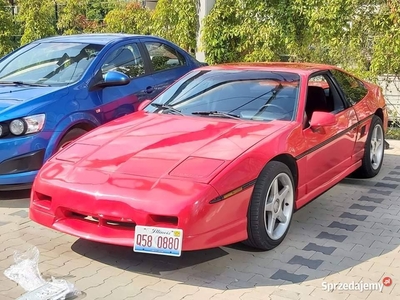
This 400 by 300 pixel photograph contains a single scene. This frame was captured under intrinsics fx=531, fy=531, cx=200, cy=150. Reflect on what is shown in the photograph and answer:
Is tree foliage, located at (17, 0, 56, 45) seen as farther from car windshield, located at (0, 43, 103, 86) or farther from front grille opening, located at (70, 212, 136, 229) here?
front grille opening, located at (70, 212, 136, 229)

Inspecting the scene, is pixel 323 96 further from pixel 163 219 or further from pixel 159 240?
pixel 159 240

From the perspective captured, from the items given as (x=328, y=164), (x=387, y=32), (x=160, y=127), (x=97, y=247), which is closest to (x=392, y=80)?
(x=387, y=32)

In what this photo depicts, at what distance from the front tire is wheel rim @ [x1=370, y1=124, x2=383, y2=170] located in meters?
2.11

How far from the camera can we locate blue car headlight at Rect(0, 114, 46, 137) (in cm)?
484

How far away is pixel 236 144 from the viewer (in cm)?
381

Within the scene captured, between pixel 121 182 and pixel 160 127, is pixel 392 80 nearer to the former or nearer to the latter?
pixel 160 127

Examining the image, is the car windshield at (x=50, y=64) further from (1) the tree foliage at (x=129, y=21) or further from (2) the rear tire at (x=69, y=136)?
(1) the tree foliage at (x=129, y=21)

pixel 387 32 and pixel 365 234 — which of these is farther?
pixel 387 32

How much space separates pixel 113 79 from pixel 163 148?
196 cm

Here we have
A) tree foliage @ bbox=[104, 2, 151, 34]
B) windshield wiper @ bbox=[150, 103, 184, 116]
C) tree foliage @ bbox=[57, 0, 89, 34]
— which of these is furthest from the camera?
tree foliage @ bbox=[104, 2, 151, 34]

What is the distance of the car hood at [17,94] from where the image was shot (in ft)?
16.3

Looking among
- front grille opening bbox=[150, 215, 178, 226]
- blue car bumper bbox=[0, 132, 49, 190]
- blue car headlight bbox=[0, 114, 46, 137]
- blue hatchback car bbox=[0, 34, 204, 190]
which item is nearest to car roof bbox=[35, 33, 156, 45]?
blue hatchback car bbox=[0, 34, 204, 190]

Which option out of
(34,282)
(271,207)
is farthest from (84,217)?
(271,207)

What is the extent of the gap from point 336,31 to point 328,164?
184 inches
